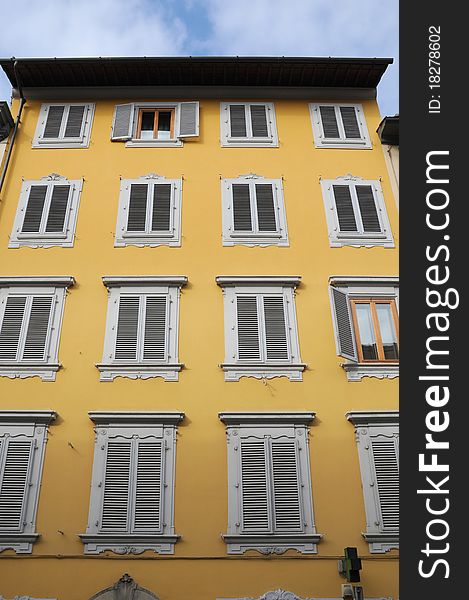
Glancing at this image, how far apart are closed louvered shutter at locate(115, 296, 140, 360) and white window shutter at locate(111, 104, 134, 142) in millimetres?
5121

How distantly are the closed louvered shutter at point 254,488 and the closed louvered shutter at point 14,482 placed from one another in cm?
402

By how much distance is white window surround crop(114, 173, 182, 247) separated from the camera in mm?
14508

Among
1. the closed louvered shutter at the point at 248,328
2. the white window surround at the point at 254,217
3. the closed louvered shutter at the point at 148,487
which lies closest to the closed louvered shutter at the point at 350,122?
the white window surround at the point at 254,217

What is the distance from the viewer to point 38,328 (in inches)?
520

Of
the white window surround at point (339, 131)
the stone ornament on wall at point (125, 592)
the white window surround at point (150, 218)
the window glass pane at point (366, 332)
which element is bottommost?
the stone ornament on wall at point (125, 592)

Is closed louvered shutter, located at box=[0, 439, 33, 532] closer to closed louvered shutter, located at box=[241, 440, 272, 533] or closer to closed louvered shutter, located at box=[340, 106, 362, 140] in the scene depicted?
closed louvered shutter, located at box=[241, 440, 272, 533]

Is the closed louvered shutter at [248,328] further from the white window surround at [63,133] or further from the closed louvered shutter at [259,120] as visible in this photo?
the white window surround at [63,133]

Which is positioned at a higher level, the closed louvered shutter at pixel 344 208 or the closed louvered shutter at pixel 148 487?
the closed louvered shutter at pixel 344 208

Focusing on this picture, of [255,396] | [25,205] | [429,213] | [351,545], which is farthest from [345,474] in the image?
[25,205]

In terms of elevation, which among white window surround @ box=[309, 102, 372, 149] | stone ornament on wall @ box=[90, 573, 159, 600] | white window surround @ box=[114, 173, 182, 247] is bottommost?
stone ornament on wall @ box=[90, 573, 159, 600]

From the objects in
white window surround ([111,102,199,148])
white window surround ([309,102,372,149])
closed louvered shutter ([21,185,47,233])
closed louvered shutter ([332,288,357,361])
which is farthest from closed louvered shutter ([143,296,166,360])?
white window surround ([309,102,372,149])

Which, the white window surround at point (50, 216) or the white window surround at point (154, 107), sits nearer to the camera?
the white window surround at point (50, 216)

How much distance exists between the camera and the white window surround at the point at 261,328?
1277 centimetres

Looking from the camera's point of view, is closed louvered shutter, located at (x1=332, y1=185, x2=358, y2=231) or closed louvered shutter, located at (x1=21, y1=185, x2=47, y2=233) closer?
closed louvered shutter, located at (x1=21, y1=185, x2=47, y2=233)
